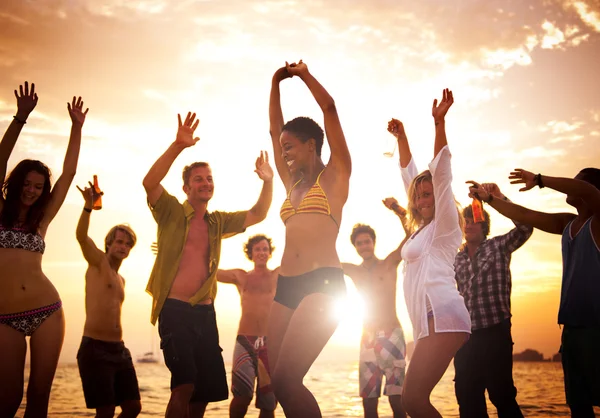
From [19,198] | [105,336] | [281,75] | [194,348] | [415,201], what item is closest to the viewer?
[415,201]

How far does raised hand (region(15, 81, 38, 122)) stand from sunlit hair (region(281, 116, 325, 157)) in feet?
9.93

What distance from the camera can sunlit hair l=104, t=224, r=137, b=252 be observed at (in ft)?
28.0

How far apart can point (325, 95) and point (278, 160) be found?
2.79 feet

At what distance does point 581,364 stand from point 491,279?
245 cm

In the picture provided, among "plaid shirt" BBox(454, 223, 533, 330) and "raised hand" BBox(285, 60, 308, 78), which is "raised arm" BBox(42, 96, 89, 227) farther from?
"plaid shirt" BBox(454, 223, 533, 330)

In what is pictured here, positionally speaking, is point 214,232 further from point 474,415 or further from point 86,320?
point 474,415

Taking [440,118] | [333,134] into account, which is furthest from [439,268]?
[333,134]

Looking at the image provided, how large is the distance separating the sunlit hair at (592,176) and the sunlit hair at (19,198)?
5552 mm

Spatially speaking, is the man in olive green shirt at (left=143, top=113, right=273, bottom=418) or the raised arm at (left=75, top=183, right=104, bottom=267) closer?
the man in olive green shirt at (left=143, top=113, right=273, bottom=418)

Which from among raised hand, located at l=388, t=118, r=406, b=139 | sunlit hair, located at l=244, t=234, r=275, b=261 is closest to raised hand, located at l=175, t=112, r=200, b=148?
raised hand, located at l=388, t=118, r=406, b=139

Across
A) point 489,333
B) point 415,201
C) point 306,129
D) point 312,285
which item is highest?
point 306,129

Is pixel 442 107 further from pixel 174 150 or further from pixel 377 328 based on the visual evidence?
pixel 377 328

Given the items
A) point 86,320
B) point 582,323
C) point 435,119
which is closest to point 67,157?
point 86,320

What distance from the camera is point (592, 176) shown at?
18.1 feet
